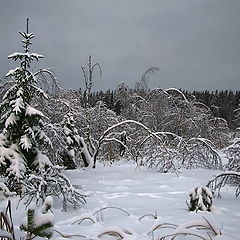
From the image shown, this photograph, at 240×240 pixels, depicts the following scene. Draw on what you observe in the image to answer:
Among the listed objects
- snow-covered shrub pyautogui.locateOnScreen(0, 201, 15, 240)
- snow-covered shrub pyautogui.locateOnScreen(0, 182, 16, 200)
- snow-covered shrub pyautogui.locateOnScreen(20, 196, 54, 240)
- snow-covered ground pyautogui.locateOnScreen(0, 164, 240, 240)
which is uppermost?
snow-covered shrub pyautogui.locateOnScreen(20, 196, 54, 240)

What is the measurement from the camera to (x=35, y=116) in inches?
225

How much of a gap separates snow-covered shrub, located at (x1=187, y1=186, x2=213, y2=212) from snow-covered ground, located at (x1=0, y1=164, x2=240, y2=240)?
94 mm

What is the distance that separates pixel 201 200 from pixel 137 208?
1.00m

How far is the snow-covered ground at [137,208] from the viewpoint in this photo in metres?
3.96

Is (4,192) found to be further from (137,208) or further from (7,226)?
(7,226)

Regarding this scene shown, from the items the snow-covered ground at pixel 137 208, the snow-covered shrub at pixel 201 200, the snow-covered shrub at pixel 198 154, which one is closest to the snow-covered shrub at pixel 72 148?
the snow-covered ground at pixel 137 208

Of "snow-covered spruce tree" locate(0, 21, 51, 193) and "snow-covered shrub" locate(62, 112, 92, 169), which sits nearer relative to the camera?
"snow-covered spruce tree" locate(0, 21, 51, 193)

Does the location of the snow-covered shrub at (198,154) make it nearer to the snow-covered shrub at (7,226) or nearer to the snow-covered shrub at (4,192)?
the snow-covered shrub at (4,192)

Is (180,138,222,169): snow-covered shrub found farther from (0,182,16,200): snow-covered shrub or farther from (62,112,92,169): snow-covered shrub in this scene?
(0,182,16,200): snow-covered shrub

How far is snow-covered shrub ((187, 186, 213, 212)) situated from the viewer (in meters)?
4.73

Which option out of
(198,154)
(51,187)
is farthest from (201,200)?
(198,154)

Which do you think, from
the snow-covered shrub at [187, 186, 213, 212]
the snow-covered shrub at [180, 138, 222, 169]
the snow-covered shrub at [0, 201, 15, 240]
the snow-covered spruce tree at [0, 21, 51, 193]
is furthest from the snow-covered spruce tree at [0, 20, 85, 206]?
the snow-covered shrub at [180, 138, 222, 169]

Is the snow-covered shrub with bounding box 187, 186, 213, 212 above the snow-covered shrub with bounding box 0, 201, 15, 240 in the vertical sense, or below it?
below

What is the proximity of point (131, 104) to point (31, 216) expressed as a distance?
13.3 meters
